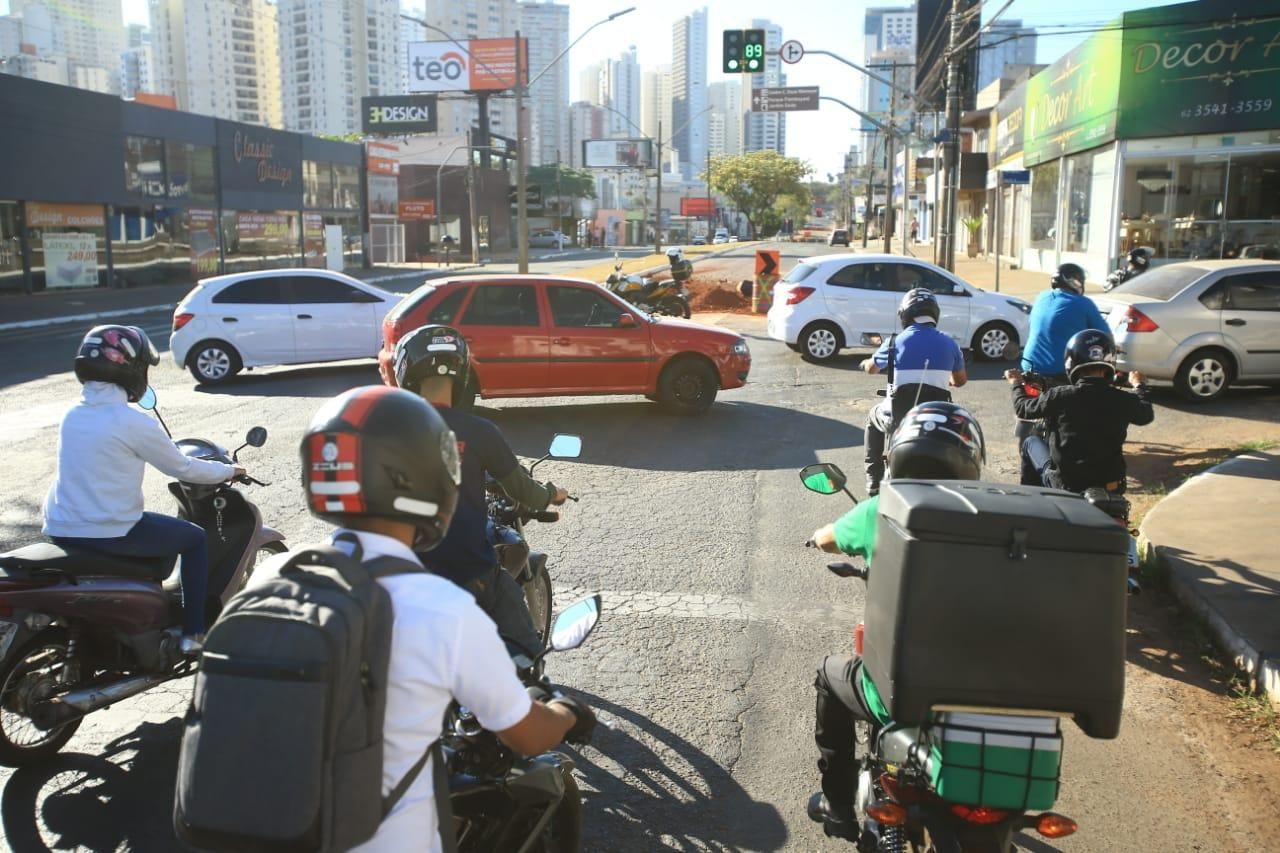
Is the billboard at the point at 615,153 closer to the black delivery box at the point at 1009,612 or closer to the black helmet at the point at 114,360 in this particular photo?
the black helmet at the point at 114,360

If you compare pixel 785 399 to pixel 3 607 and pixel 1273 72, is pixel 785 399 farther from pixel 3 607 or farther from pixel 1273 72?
pixel 1273 72

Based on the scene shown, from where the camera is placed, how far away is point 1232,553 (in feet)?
21.8

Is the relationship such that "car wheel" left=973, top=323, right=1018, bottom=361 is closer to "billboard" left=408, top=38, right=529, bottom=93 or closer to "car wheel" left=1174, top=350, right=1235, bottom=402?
"car wheel" left=1174, top=350, right=1235, bottom=402

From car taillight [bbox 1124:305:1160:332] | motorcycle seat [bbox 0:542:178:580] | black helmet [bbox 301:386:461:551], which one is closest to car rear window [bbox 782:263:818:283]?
car taillight [bbox 1124:305:1160:332]

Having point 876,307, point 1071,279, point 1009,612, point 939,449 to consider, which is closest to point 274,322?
point 876,307

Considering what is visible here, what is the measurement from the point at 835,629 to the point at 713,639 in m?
0.68

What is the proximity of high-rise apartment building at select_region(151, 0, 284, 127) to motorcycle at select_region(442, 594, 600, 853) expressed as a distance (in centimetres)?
16624

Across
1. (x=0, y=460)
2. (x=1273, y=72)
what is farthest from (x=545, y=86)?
(x=0, y=460)

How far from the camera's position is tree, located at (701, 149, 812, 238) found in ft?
341

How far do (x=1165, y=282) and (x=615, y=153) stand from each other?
116 metres

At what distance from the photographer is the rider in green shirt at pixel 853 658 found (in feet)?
11.0

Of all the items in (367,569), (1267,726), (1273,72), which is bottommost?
(1267,726)

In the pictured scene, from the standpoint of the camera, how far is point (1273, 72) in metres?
22.6

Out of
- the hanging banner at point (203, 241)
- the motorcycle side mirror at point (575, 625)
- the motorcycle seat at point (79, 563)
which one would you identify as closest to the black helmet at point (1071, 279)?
the motorcycle side mirror at point (575, 625)
